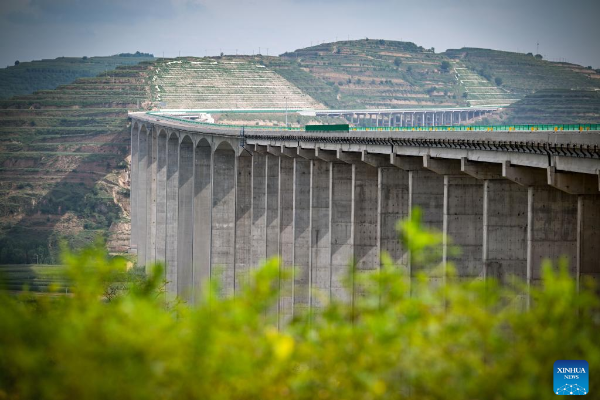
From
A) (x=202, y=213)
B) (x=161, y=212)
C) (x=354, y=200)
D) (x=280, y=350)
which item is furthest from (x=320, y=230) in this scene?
(x=280, y=350)

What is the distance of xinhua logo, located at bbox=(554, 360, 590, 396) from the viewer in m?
14.5

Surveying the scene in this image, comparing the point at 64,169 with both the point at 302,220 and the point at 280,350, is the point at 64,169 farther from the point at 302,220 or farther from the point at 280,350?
the point at 280,350

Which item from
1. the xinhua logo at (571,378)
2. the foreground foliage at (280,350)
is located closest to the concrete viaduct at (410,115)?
the xinhua logo at (571,378)

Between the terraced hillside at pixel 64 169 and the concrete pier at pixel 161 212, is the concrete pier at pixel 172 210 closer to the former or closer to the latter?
the concrete pier at pixel 161 212

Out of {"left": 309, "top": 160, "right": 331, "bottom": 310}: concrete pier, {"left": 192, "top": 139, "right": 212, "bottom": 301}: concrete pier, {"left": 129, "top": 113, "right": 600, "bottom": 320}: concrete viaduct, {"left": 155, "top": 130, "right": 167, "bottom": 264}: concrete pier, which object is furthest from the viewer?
{"left": 155, "top": 130, "right": 167, "bottom": 264}: concrete pier

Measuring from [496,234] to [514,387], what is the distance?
73.4 ft

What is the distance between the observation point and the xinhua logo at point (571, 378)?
47.7ft

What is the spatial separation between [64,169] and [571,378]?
154220 mm

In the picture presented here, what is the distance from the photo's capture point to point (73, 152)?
16988 centimetres

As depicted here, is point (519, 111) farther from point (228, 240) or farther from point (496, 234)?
point (496, 234)

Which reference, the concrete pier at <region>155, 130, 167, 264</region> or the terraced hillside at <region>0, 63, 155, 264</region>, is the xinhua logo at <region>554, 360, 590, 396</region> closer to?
the concrete pier at <region>155, 130, 167, 264</region>

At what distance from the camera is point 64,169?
165m

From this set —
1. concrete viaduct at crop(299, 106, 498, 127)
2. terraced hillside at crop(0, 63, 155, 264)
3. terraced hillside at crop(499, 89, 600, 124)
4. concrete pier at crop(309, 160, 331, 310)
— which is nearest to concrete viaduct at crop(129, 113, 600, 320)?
concrete pier at crop(309, 160, 331, 310)

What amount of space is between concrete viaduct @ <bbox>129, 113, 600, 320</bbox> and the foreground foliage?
134 centimetres
